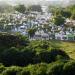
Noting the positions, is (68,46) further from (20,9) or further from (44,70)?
(20,9)

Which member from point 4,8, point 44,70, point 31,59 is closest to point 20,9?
point 4,8

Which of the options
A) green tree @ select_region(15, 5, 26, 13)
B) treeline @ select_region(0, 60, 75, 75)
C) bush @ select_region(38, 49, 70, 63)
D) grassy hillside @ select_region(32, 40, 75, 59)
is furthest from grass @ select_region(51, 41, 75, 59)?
green tree @ select_region(15, 5, 26, 13)

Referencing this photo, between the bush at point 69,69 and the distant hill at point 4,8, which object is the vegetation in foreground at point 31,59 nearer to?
the bush at point 69,69

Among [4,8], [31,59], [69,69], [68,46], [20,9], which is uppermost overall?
[4,8]

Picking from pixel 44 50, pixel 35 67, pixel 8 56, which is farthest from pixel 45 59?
pixel 35 67

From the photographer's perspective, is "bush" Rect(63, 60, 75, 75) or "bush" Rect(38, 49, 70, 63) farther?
"bush" Rect(38, 49, 70, 63)

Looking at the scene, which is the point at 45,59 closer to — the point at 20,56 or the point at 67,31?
the point at 20,56

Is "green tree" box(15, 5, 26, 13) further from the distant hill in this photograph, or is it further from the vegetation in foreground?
the vegetation in foreground

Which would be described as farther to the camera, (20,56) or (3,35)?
(3,35)
